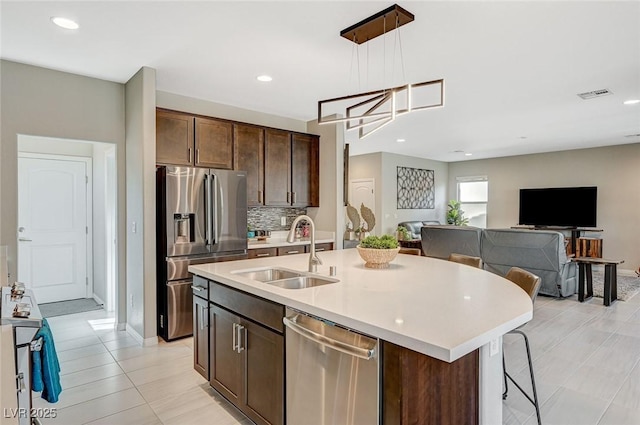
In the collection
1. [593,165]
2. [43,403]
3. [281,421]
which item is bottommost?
[43,403]

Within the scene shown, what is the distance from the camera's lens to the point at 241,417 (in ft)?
7.52

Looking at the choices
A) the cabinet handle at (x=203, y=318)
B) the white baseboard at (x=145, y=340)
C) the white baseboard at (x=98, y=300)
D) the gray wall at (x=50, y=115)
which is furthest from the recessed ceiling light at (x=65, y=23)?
the white baseboard at (x=98, y=300)

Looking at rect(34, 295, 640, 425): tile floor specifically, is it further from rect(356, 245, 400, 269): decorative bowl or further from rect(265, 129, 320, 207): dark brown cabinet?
rect(265, 129, 320, 207): dark brown cabinet

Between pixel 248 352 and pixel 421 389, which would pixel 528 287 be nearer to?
pixel 421 389

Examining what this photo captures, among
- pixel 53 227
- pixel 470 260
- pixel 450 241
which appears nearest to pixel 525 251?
pixel 450 241

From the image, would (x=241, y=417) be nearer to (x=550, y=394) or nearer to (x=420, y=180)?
(x=550, y=394)

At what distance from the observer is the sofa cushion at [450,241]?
571 cm

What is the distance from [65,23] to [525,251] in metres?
5.66

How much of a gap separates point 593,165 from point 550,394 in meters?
7.04

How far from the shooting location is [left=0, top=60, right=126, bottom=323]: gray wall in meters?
3.25

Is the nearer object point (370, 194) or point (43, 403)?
point (43, 403)

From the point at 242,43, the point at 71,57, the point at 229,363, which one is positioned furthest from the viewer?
the point at 71,57

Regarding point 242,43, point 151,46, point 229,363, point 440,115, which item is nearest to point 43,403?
point 229,363

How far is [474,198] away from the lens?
32.7ft
